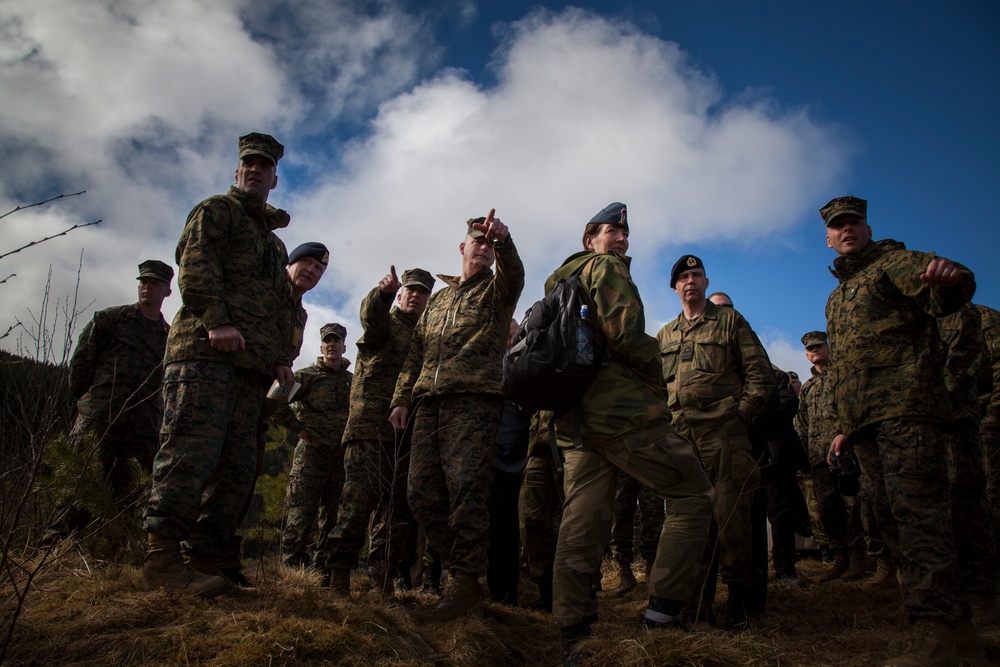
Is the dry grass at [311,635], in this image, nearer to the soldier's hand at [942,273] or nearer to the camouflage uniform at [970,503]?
the camouflage uniform at [970,503]

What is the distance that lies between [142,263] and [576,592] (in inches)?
219

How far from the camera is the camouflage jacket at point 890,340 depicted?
11.6 feet

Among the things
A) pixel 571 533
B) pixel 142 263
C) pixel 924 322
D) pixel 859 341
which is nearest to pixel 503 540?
pixel 571 533

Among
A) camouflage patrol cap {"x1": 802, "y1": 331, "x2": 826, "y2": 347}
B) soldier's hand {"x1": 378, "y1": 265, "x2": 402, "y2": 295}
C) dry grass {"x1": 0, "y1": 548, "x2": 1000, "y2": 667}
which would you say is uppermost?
camouflage patrol cap {"x1": 802, "y1": 331, "x2": 826, "y2": 347}

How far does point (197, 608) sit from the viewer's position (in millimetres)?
3094

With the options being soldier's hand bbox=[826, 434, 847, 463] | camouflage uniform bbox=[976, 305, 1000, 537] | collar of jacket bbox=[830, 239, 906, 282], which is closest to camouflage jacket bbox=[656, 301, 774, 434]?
soldier's hand bbox=[826, 434, 847, 463]

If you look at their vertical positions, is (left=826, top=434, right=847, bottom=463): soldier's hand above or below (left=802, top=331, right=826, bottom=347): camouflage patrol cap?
below

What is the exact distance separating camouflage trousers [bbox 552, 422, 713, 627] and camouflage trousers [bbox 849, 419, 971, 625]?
1.20 metres

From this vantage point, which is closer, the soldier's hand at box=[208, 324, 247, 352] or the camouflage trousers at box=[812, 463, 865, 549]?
the soldier's hand at box=[208, 324, 247, 352]

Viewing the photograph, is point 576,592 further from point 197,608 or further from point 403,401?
point 403,401

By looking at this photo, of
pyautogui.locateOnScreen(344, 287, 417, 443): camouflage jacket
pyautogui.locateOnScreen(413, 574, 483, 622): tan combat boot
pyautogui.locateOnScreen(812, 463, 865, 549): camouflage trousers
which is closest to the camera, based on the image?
pyautogui.locateOnScreen(413, 574, 483, 622): tan combat boot

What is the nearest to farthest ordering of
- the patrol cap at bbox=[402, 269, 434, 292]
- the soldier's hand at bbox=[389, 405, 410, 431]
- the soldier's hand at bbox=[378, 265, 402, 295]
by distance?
the soldier's hand at bbox=[389, 405, 410, 431] → the soldier's hand at bbox=[378, 265, 402, 295] → the patrol cap at bbox=[402, 269, 434, 292]

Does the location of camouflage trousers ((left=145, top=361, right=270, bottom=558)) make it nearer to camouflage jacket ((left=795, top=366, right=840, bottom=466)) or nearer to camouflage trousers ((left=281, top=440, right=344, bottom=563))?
camouflage trousers ((left=281, top=440, right=344, bottom=563))

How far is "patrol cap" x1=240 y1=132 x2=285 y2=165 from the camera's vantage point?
13.9ft
